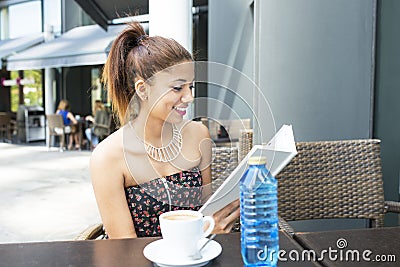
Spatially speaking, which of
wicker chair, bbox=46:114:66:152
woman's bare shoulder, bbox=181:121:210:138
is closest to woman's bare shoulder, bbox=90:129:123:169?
woman's bare shoulder, bbox=181:121:210:138

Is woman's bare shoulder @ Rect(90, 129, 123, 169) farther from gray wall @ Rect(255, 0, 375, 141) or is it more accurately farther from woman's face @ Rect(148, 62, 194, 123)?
gray wall @ Rect(255, 0, 375, 141)

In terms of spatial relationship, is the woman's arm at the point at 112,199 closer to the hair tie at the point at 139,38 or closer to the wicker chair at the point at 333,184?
the hair tie at the point at 139,38

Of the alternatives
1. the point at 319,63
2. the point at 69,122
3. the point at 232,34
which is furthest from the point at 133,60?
the point at 69,122

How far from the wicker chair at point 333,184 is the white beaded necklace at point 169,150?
1.84 feet

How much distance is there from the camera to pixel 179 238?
89cm

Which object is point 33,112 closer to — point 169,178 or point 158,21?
point 158,21

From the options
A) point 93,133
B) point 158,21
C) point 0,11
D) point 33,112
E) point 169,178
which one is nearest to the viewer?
point 169,178

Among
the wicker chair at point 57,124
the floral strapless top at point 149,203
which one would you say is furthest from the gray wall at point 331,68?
the wicker chair at point 57,124

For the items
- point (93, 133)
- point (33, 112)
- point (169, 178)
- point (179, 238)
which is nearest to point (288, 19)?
point (169, 178)

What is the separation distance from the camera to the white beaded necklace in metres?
1.24

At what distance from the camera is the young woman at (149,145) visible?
3.54 ft

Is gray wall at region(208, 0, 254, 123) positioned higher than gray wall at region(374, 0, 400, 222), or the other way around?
gray wall at region(208, 0, 254, 123)

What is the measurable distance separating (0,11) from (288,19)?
13.2 metres

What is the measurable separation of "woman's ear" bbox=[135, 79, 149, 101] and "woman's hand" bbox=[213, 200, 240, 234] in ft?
1.05
